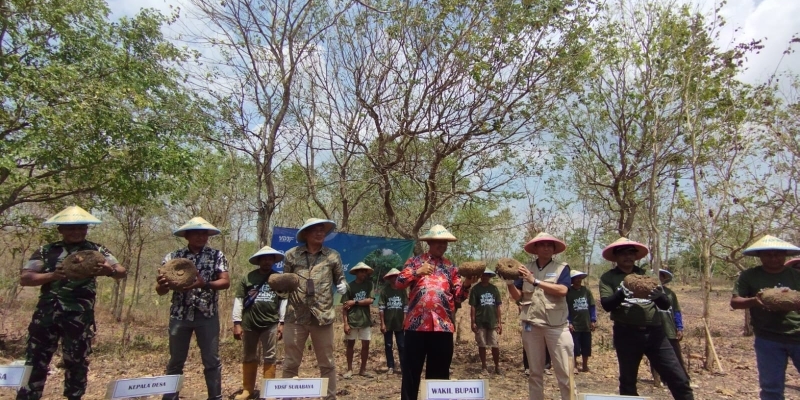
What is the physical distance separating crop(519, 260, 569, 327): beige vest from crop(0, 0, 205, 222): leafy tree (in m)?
5.66

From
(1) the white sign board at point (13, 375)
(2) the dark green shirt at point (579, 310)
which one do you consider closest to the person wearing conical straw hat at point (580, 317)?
(2) the dark green shirt at point (579, 310)

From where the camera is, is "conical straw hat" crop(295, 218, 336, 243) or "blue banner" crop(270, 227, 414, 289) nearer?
"conical straw hat" crop(295, 218, 336, 243)

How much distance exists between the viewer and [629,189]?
10617 millimetres

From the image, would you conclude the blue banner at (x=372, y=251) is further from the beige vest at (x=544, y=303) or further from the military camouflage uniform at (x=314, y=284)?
the beige vest at (x=544, y=303)

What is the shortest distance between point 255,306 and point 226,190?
655 centimetres

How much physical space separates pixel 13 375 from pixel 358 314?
12.9ft

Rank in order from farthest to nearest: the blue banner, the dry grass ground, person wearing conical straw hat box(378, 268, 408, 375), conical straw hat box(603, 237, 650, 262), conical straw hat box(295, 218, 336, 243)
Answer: the blue banner < person wearing conical straw hat box(378, 268, 408, 375) < the dry grass ground < conical straw hat box(295, 218, 336, 243) < conical straw hat box(603, 237, 650, 262)

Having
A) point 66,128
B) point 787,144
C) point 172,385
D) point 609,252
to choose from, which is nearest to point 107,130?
point 66,128

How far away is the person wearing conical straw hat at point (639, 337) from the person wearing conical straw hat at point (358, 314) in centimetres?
343

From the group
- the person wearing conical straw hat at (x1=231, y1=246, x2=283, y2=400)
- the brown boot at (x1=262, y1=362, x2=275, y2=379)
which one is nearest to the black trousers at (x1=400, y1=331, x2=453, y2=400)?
the person wearing conical straw hat at (x1=231, y1=246, x2=283, y2=400)

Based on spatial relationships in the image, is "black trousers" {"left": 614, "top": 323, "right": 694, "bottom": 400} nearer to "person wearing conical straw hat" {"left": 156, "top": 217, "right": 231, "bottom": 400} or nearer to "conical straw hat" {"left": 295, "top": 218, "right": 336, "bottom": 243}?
"conical straw hat" {"left": 295, "top": 218, "right": 336, "bottom": 243}

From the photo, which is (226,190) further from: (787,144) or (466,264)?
(787,144)

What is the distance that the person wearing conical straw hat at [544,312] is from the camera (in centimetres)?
395

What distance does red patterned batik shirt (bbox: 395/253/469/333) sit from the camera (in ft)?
12.3
